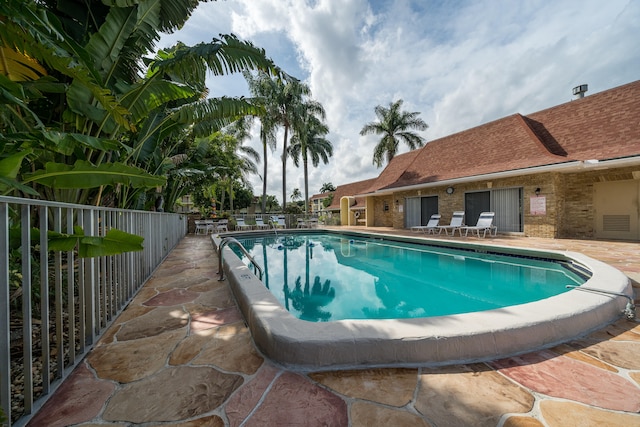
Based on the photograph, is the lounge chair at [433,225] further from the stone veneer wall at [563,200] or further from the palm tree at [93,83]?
the palm tree at [93,83]

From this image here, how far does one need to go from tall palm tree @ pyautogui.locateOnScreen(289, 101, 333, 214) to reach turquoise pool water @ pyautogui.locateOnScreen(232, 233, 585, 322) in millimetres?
14071

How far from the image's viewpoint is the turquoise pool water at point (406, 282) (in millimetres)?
4426

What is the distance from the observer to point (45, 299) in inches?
65.6

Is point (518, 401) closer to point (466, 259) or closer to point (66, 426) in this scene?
point (66, 426)

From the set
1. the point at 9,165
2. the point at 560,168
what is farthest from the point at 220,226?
the point at 560,168

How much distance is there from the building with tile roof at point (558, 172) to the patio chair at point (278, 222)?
33.9ft

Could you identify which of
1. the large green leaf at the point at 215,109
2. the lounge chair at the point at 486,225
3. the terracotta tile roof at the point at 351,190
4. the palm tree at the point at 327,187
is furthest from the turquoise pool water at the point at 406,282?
the palm tree at the point at 327,187

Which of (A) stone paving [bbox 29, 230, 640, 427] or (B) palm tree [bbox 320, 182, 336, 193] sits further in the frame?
(B) palm tree [bbox 320, 182, 336, 193]

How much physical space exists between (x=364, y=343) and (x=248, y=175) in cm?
2212

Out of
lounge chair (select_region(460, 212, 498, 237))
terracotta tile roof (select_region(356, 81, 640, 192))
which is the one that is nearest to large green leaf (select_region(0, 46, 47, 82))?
lounge chair (select_region(460, 212, 498, 237))

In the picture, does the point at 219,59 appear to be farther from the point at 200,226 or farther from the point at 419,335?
the point at 200,226

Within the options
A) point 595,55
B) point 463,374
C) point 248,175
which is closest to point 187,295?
point 463,374

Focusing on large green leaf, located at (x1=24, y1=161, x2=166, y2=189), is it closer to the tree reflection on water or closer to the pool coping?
the pool coping

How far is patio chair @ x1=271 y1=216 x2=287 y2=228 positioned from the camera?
18.6 meters
